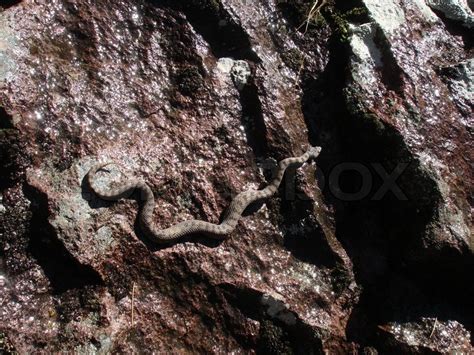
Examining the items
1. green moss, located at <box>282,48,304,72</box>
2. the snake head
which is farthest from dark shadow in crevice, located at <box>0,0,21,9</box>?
the snake head

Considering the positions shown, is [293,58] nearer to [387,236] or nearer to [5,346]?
[387,236]

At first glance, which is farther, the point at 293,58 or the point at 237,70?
the point at 293,58

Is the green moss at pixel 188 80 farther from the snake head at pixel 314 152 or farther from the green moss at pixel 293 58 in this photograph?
the snake head at pixel 314 152

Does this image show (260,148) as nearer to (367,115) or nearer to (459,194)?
(367,115)

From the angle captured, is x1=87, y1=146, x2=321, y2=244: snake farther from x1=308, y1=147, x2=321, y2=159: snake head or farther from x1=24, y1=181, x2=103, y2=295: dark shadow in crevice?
x1=24, y1=181, x2=103, y2=295: dark shadow in crevice

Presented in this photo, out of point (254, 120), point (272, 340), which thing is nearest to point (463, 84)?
point (254, 120)

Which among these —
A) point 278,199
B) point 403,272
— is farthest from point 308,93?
point 403,272

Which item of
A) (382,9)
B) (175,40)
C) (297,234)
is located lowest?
(297,234)
